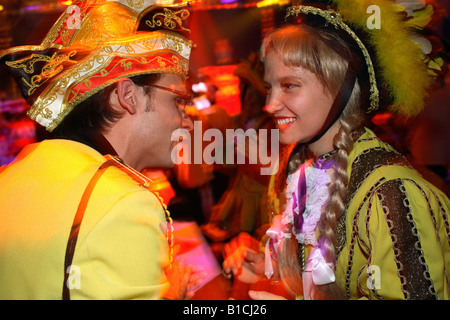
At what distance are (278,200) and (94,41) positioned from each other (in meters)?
1.30

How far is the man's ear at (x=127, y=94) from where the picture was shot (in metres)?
1.74

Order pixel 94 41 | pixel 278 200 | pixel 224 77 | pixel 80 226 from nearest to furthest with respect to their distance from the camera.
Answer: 1. pixel 80 226
2. pixel 94 41
3. pixel 278 200
4. pixel 224 77

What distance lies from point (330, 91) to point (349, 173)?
1.37 ft

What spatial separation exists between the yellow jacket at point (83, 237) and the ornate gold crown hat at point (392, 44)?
4.02 ft

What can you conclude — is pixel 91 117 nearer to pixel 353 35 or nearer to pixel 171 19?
pixel 171 19

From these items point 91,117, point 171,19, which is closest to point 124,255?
point 91,117

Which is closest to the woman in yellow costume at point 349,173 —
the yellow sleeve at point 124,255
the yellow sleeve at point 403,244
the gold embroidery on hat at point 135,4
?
the yellow sleeve at point 403,244

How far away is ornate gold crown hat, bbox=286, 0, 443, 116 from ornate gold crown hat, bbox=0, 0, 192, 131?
0.76 m

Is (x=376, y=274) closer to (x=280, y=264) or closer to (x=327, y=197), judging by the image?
(x=327, y=197)

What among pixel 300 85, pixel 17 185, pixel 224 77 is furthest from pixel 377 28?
pixel 224 77

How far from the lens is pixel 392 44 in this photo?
181 cm

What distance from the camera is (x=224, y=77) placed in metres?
8.39

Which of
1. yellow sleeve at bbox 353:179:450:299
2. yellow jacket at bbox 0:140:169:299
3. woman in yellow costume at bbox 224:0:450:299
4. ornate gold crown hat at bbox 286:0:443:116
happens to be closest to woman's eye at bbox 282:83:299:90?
woman in yellow costume at bbox 224:0:450:299

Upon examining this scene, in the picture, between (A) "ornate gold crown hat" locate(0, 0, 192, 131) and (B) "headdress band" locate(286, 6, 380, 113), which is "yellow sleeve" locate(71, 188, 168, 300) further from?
(B) "headdress band" locate(286, 6, 380, 113)
